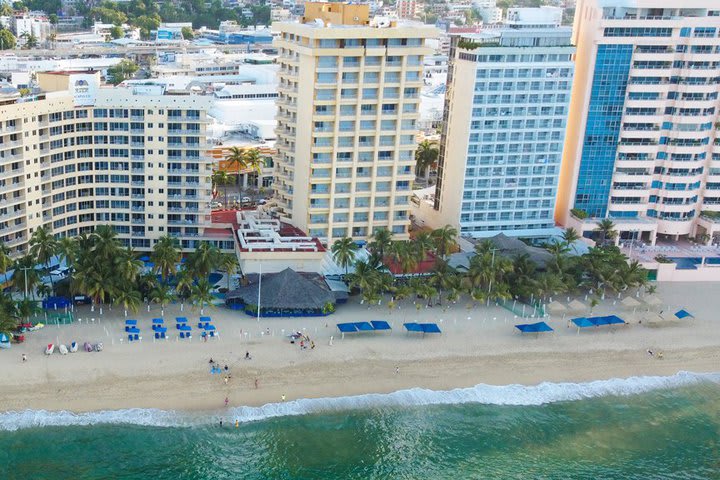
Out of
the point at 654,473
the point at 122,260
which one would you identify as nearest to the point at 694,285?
the point at 654,473

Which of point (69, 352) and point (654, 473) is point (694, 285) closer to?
point (654, 473)

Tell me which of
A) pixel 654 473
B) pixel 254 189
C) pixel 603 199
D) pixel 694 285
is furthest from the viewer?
pixel 254 189

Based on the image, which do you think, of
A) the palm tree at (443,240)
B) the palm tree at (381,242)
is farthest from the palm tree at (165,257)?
the palm tree at (443,240)

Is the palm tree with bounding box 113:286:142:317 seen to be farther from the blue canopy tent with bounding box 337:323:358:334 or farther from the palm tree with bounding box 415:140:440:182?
the palm tree with bounding box 415:140:440:182

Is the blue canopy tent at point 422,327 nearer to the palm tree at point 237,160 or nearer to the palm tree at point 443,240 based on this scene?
the palm tree at point 443,240

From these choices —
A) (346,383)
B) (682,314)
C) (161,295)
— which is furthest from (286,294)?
(682,314)

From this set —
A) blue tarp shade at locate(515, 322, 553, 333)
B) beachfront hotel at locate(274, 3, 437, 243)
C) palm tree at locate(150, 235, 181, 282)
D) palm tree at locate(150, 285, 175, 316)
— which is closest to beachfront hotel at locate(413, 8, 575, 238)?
beachfront hotel at locate(274, 3, 437, 243)
